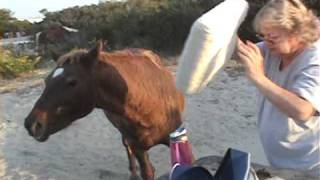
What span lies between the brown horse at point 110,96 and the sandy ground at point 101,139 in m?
1.28

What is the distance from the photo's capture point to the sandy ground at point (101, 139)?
5688 millimetres

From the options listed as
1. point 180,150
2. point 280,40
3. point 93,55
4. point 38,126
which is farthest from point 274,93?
point 38,126

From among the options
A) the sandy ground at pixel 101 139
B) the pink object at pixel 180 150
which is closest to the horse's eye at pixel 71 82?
the pink object at pixel 180 150

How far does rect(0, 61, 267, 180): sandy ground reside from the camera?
224 inches

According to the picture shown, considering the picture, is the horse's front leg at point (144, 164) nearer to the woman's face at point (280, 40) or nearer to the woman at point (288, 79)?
the woman at point (288, 79)

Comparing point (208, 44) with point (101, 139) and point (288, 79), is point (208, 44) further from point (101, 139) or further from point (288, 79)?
point (101, 139)

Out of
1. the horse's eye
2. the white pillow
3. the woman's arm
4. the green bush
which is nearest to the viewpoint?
the white pillow

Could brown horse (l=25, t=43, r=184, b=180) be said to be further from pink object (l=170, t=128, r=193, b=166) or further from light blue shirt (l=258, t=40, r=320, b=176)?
light blue shirt (l=258, t=40, r=320, b=176)

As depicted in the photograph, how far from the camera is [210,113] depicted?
23.7ft

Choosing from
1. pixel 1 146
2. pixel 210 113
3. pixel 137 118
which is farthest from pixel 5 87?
pixel 137 118

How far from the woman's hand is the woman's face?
0.31 feet

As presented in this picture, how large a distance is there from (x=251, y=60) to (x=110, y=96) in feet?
6.29

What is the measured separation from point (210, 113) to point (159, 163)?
1.62 m

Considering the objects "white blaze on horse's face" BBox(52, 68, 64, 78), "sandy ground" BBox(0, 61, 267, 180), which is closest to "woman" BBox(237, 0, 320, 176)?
"white blaze on horse's face" BBox(52, 68, 64, 78)
